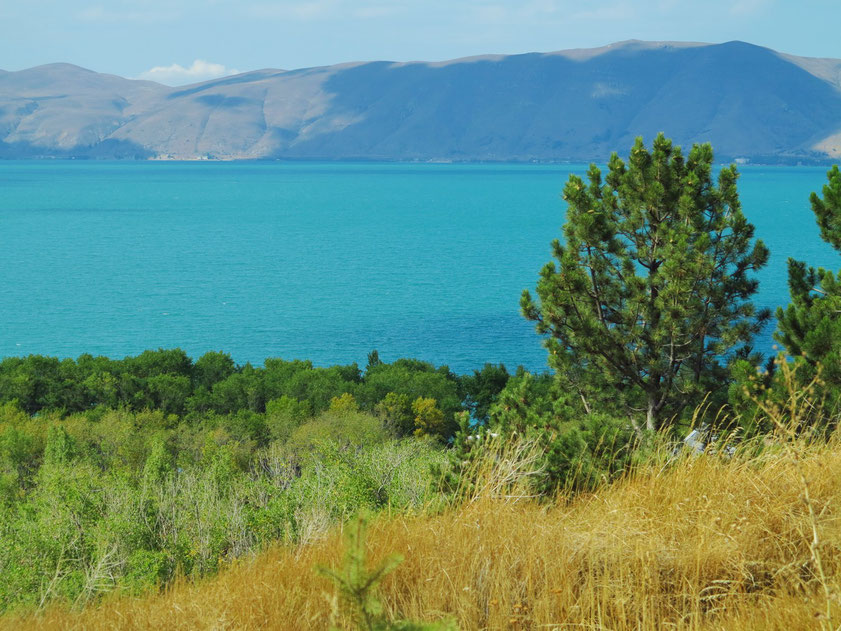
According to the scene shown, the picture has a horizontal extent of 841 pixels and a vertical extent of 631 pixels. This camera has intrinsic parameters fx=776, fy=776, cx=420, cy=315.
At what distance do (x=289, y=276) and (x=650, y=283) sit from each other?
66.5 meters

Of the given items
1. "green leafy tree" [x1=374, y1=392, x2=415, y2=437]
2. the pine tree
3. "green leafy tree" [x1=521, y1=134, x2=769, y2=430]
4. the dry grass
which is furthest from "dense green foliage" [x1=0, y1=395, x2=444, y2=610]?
the pine tree

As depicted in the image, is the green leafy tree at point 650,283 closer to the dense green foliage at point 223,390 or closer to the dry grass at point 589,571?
the dry grass at point 589,571

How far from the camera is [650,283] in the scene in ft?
45.6

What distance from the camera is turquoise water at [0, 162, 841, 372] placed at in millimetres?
52812

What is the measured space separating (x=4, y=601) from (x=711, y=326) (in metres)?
11.5

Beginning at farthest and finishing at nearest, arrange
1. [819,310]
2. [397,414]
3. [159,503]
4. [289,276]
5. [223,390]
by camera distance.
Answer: [289,276]
[223,390]
[397,414]
[159,503]
[819,310]

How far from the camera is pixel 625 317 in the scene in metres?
14.0

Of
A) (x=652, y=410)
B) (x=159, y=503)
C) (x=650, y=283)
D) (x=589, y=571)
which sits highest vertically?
(x=650, y=283)

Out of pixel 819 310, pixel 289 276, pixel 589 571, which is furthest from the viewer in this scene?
pixel 289 276

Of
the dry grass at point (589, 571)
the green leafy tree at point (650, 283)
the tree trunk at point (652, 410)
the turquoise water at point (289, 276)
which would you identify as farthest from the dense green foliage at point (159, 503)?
the turquoise water at point (289, 276)

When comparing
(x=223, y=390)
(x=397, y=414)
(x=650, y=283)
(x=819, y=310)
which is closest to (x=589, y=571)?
(x=819, y=310)

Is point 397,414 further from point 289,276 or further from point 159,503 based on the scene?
point 289,276

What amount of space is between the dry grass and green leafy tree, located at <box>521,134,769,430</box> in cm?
865

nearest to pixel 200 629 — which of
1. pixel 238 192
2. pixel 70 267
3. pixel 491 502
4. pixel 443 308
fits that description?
pixel 491 502
